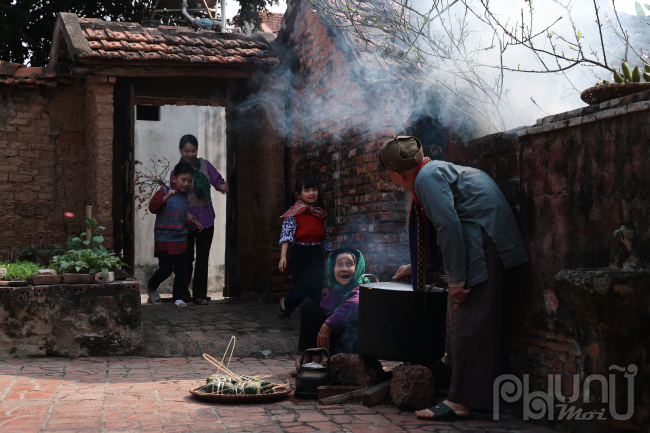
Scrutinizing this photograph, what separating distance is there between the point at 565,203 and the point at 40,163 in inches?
277

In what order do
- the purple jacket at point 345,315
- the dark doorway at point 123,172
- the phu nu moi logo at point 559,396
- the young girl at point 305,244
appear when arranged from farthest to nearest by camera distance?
the dark doorway at point 123,172, the young girl at point 305,244, the purple jacket at point 345,315, the phu nu moi logo at point 559,396

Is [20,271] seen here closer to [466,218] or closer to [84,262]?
[84,262]

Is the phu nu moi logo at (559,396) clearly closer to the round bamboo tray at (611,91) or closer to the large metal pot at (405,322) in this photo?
the large metal pot at (405,322)

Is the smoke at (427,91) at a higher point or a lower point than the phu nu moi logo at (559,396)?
higher

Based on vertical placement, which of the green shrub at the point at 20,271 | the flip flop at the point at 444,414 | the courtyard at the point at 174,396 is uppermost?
the green shrub at the point at 20,271

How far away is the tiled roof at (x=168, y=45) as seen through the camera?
310 inches

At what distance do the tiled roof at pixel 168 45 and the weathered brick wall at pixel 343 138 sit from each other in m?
0.64

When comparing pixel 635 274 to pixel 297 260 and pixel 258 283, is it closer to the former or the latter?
pixel 297 260

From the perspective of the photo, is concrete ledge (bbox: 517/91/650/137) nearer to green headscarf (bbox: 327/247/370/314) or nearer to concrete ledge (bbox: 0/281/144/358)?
green headscarf (bbox: 327/247/370/314)

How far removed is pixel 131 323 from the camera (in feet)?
20.7

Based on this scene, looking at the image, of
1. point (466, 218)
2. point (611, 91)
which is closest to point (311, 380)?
point (466, 218)

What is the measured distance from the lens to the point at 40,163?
846 centimetres

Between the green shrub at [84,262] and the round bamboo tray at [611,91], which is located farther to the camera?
the green shrub at [84,262]

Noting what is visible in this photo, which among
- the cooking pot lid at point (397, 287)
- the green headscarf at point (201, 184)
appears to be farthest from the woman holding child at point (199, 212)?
the cooking pot lid at point (397, 287)
